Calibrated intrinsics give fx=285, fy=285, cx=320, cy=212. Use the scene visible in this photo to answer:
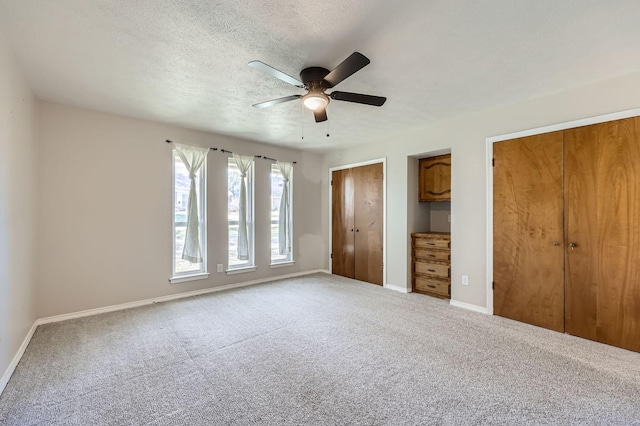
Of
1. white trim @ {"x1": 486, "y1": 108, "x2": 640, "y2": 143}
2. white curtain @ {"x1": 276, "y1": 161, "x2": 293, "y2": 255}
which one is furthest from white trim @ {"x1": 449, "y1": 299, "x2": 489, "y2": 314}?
white curtain @ {"x1": 276, "y1": 161, "x2": 293, "y2": 255}

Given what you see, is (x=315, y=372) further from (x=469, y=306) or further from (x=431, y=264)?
(x=431, y=264)

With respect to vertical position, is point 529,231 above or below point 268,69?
below

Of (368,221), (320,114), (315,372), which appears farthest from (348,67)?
(368,221)

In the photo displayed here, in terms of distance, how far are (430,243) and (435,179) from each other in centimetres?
98

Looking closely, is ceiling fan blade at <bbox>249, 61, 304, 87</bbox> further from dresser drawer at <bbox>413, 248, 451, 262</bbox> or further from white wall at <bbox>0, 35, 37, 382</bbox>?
dresser drawer at <bbox>413, 248, 451, 262</bbox>

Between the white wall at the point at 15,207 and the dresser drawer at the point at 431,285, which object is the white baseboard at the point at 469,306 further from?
the white wall at the point at 15,207

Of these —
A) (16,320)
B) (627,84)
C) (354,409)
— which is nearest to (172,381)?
(354,409)

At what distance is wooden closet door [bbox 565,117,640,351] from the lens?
2.56 metres

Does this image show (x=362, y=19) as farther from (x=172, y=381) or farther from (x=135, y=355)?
(x=135, y=355)

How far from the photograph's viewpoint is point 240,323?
3166mm

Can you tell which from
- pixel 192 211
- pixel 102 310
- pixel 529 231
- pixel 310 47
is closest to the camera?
pixel 310 47

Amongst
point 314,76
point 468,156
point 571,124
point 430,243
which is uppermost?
point 314,76

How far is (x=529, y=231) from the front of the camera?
3174mm

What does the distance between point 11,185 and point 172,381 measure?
201 cm
